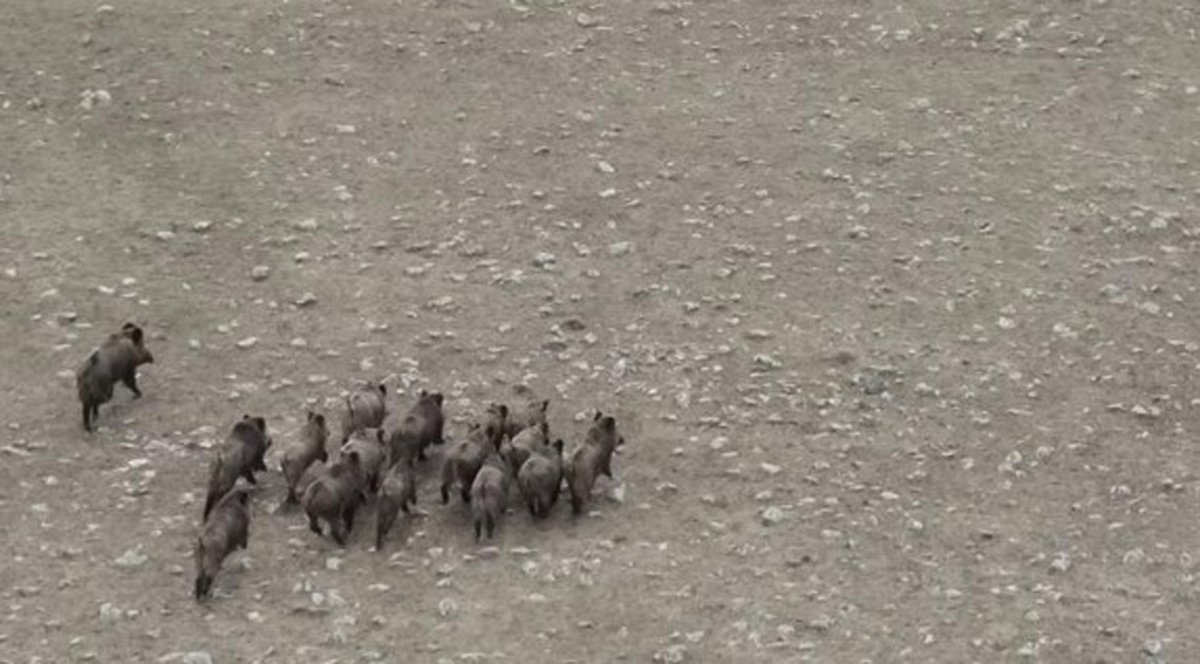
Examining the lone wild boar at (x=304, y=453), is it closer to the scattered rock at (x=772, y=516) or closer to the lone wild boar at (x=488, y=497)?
the lone wild boar at (x=488, y=497)

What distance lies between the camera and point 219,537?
11.3 metres

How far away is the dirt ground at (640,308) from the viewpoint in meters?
11.2

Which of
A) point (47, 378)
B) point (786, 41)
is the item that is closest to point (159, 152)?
point (47, 378)

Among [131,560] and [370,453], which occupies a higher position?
[370,453]

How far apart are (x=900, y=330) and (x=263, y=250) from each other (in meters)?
5.33

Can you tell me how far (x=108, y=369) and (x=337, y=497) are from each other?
240 centimetres

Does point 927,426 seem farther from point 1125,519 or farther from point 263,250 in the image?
point 263,250

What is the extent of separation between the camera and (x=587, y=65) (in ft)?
62.2

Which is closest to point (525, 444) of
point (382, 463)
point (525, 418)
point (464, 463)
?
point (464, 463)

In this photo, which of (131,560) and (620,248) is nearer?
(131,560)

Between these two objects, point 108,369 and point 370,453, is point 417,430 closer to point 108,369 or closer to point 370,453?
point 370,453

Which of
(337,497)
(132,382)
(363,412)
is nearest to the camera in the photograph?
(337,497)

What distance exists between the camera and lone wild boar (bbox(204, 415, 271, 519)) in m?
12.0

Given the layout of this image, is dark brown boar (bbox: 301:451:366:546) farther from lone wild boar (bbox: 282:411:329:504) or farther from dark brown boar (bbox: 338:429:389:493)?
lone wild boar (bbox: 282:411:329:504)
